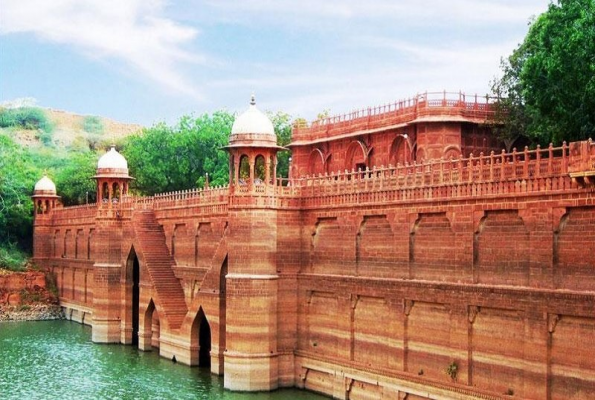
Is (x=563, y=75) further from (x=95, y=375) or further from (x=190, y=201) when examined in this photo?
(x=95, y=375)

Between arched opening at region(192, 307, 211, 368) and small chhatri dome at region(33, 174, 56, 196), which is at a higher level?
small chhatri dome at region(33, 174, 56, 196)

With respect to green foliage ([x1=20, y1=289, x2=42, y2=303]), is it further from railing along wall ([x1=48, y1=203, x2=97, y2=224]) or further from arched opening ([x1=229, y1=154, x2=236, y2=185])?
arched opening ([x1=229, y1=154, x2=236, y2=185])

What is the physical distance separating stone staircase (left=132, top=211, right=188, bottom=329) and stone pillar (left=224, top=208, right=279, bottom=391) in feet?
24.1

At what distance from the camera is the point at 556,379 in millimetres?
19375

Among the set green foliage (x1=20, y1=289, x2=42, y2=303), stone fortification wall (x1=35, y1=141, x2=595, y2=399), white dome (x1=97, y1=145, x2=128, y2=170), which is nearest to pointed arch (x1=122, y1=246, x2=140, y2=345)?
white dome (x1=97, y1=145, x2=128, y2=170)

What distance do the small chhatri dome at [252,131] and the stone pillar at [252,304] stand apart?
7.05 feet

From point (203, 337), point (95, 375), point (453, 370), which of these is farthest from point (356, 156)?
point (453, 370)

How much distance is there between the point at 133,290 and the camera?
39.5 metres

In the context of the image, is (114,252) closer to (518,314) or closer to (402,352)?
(402,352)

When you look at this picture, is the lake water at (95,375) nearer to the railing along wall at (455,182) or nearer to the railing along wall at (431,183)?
the railing along wall at (431,183)

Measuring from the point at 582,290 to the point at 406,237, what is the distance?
596cm

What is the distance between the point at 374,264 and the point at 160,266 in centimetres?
1349

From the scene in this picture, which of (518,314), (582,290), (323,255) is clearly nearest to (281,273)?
(323,255)

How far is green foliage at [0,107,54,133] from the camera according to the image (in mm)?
116438
